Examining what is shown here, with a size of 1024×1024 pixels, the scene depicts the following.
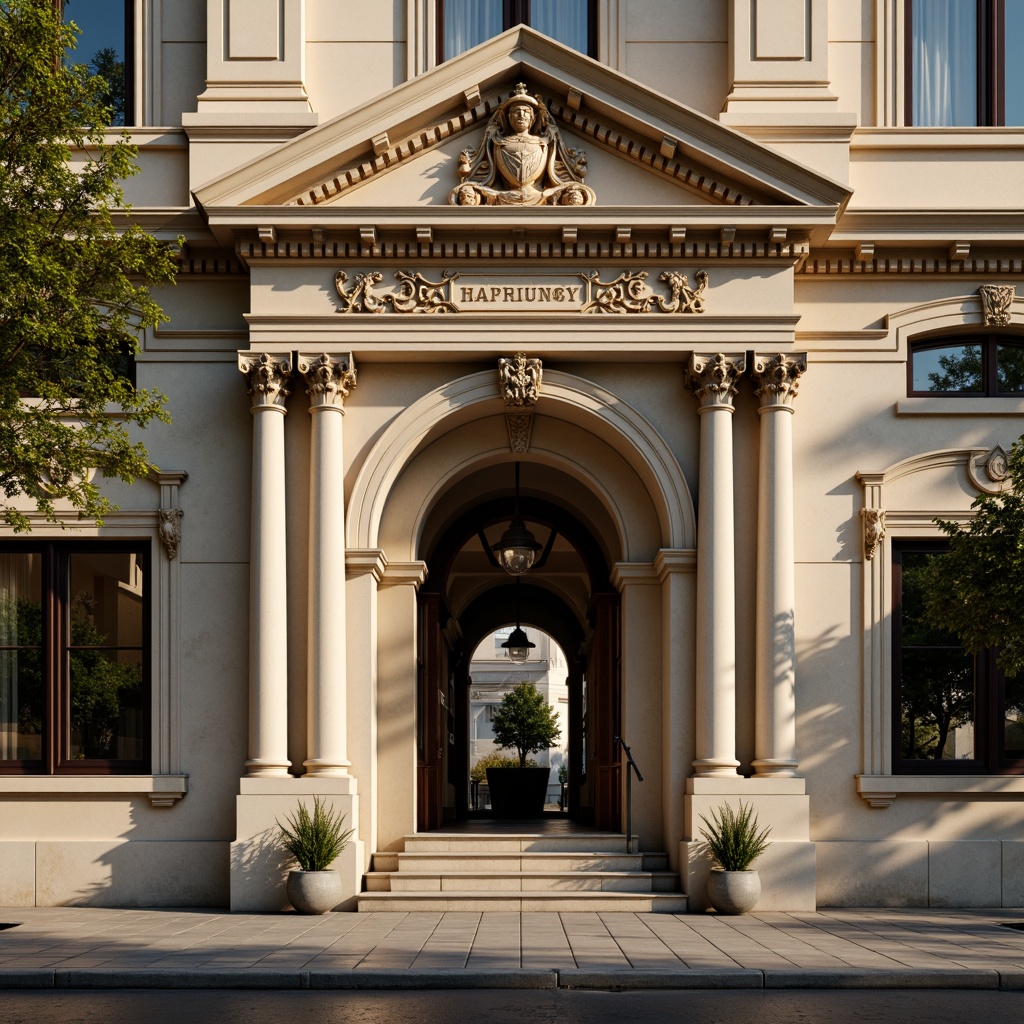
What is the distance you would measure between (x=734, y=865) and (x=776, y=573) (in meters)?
3.20

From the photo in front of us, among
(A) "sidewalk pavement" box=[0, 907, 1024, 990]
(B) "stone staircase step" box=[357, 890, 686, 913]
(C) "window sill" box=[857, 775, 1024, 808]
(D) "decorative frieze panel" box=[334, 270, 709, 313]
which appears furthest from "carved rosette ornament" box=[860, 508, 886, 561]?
(B) "stone staircase step" box=[357, 890, 686, 913]

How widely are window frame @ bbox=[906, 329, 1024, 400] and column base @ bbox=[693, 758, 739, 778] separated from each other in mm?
4929

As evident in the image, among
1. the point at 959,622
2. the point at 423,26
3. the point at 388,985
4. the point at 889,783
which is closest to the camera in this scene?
the point at 388,985

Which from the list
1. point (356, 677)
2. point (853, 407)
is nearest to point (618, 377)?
point (853, 407)

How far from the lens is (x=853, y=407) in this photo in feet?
55.3

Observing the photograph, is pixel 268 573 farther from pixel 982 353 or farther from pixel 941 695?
pixel 982 353

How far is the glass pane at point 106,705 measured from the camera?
54.0 feet

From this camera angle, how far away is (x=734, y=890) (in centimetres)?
1470

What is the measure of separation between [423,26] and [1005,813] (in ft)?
37.7

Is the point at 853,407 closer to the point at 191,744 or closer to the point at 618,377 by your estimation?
the point at 618,377

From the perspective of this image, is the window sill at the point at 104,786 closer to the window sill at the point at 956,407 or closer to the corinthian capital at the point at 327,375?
the corinthian capital at the point at 327,375

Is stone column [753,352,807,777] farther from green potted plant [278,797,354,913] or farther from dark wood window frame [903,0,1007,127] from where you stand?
green potted plant [278,797,354,913]

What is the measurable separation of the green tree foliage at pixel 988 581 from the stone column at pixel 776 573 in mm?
1943

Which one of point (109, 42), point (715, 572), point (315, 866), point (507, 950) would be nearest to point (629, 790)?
point (715, 572)
